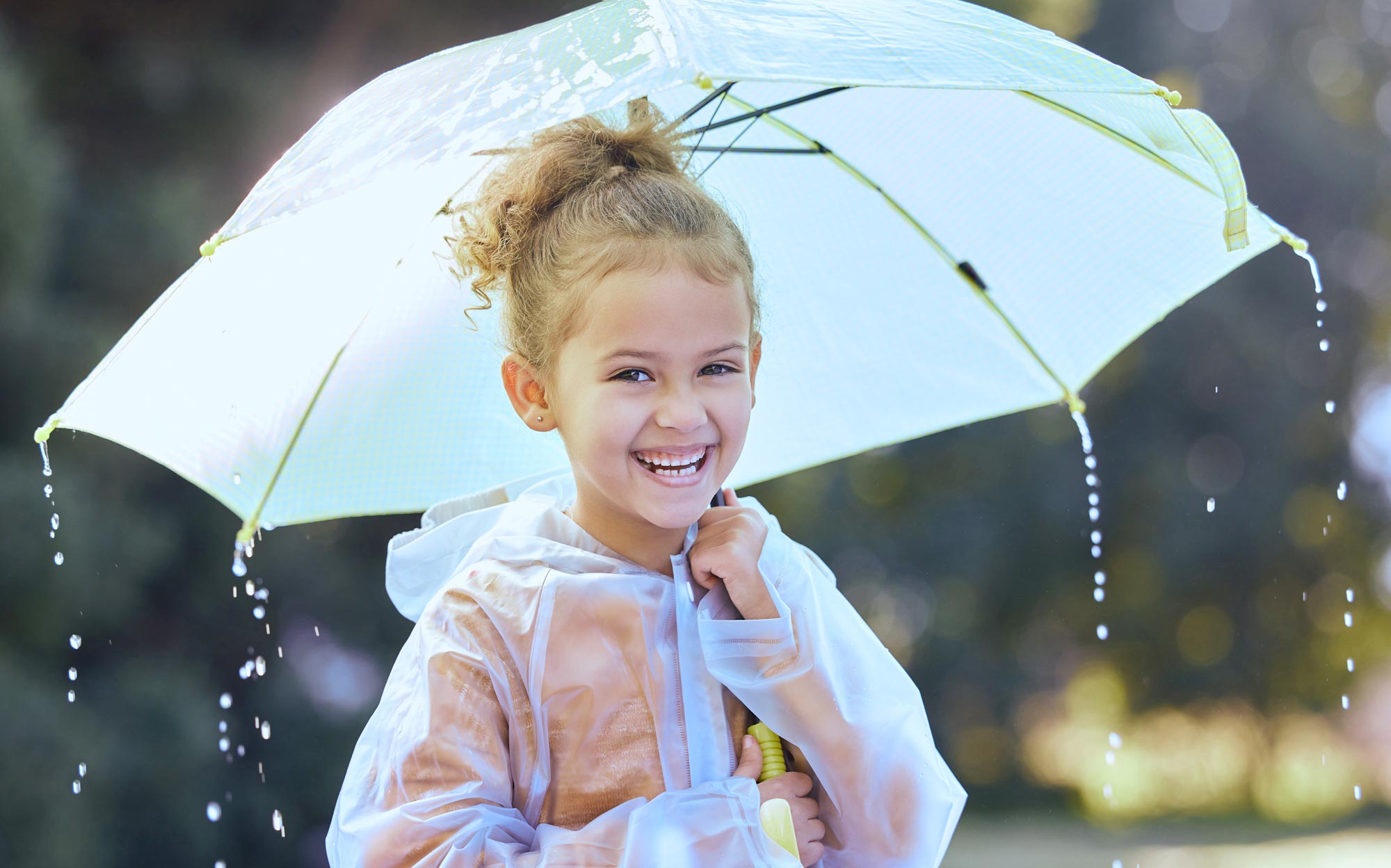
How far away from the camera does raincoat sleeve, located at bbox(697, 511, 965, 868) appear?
1410 millimetres

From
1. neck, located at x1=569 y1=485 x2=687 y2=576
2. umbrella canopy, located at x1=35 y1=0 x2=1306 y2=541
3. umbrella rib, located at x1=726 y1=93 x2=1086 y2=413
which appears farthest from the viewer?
umbrella rib, located at x1=726 y1=93 x2=1086 y2=413

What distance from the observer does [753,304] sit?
1.54 m

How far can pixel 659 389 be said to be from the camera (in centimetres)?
139

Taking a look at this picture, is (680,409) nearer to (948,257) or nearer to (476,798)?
(476,798)

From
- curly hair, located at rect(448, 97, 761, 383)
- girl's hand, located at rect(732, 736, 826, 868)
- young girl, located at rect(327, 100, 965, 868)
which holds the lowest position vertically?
girl's hand, located at rect(732, 736, 826, 868)

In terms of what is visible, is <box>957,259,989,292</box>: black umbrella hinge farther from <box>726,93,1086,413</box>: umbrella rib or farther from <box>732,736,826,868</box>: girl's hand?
<box>732,736,826,868</box>: girl's hand

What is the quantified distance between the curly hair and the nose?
12 cm

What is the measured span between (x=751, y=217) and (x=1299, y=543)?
6.00 meters

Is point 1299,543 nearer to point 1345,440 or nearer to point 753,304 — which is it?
point 1345,440

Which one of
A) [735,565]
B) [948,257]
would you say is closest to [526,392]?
[735,565]

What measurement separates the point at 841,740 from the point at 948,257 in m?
0.86

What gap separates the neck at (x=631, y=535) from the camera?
1490 millimetres

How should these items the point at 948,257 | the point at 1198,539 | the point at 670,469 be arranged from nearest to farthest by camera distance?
the point at 670,469
the point at 948,257
the point at 1198,539

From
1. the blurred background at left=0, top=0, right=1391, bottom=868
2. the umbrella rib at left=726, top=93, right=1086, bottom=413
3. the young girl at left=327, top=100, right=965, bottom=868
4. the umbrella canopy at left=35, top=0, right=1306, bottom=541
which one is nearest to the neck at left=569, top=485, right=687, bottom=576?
the young girl at left=327, top=100, right=965, bottom=868
